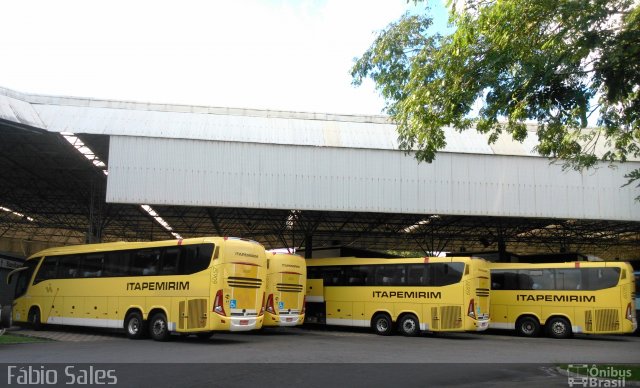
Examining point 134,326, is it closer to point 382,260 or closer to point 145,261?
point 145,261

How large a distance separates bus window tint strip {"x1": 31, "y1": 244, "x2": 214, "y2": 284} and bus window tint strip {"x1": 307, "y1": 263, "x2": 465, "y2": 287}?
311 inches

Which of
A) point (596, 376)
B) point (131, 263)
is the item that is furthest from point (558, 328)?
point (131, 263)

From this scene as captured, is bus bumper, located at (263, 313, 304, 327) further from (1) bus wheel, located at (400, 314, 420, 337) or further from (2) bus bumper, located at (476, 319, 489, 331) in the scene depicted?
(2) bus bumper, located at (476, 319, 489, 331)

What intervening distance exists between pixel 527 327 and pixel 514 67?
46.8ft

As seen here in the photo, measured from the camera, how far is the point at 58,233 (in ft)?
155

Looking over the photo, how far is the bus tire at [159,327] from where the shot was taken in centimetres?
1497

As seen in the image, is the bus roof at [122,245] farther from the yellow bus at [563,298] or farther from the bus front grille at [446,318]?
the yellow bus at [563,298]

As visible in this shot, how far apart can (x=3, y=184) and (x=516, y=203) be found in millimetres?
23979

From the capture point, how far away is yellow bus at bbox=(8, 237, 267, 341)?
14.4 meters

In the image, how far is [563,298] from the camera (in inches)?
790

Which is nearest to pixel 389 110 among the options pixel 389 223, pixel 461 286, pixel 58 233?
pixel 461 286

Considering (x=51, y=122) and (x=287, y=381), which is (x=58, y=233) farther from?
(x=287, y=381)

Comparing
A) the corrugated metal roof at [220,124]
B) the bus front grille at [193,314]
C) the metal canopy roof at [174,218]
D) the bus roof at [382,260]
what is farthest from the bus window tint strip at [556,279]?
the bus front grille at [193,314]

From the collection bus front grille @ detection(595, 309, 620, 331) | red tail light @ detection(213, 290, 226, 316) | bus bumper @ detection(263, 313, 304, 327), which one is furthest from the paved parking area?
bus front grille @ detection(595, 309, 620, 331)
